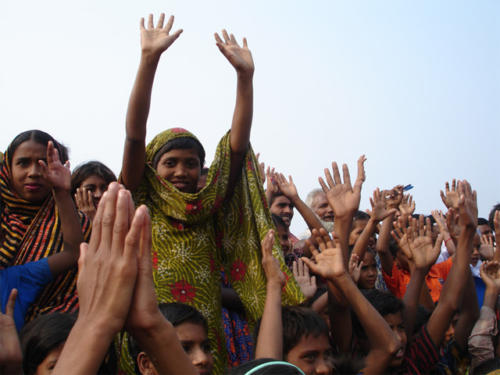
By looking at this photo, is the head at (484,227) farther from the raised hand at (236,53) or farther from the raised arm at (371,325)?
the raised hand at (236,53)

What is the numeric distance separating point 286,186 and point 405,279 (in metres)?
1.41

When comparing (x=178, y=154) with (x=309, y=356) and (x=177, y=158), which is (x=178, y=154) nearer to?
(x=177, y=158)

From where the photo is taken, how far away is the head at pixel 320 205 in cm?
659

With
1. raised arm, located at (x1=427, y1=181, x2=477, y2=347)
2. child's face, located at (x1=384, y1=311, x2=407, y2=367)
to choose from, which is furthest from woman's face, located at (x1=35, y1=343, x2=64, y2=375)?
raised arm, located at (x1=427, y1=181, x2=477, y2=347)

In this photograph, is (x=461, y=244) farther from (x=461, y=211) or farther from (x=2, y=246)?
(x=2, y=246)

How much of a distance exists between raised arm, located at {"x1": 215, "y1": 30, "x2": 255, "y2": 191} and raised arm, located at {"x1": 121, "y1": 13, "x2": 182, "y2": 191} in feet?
1.11

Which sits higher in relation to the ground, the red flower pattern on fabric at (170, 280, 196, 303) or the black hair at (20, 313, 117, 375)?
the red flower pattern on fabric at (170, 280, 196, 303)

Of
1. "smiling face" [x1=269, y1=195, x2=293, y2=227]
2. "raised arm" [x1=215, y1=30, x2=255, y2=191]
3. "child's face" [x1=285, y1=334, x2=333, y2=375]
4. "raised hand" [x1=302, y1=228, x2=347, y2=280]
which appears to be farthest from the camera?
"smiling face" [x1=269, y1=195, x2=293, y2=227]

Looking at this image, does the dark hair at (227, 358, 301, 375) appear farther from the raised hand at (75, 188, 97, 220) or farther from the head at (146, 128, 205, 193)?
the raised hand at (75, 188, 97, 220)

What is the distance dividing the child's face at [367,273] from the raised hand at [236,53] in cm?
200

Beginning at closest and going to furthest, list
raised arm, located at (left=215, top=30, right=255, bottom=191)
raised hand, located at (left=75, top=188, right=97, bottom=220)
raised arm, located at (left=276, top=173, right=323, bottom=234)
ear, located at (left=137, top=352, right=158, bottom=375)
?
ear, located at (left=137, top=352, right=158, bottom=375), raised arm, located at (left=215, top=30, right=255, bottom=191), raised hand, located at (left=75, top=188, right=97, bottom=220), raised arm, located at (left=276, top=173, right=323, bottom=234)

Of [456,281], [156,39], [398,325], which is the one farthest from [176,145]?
[456,281]

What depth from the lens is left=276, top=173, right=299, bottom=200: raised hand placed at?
5.16m

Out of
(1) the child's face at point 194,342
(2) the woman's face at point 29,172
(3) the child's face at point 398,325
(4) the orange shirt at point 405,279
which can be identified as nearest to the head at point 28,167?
(2) the woman's face at point 29,172
